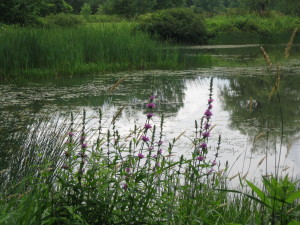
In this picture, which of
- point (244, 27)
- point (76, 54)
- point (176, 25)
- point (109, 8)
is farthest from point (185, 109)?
point (109, 8)

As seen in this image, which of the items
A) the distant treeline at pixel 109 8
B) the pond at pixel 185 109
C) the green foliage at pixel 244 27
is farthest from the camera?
the green foliage at pixel 244 27

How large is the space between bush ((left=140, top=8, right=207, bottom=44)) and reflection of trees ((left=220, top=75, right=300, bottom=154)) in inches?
285

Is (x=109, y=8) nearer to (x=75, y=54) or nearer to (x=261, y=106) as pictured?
(x=75, y=54)

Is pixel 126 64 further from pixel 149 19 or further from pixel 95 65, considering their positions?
pixel 149 19

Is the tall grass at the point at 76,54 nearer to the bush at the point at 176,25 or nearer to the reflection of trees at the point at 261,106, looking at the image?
the reflection of trees at the point at 261,106

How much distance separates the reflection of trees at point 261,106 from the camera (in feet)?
16.3

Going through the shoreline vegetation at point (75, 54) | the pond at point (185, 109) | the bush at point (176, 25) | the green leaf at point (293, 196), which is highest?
the bush at point (176, 25)

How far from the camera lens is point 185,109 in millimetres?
6078

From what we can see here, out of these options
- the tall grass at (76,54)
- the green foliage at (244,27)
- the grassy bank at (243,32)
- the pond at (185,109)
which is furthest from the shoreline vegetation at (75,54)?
the green foliage at (244,27)

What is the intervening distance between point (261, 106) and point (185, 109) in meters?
1.06

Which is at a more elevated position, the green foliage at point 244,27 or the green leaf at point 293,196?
the green foliage at point 244,27

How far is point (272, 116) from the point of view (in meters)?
5.63

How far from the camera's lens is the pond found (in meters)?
3.88

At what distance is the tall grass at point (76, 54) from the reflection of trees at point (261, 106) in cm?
237
